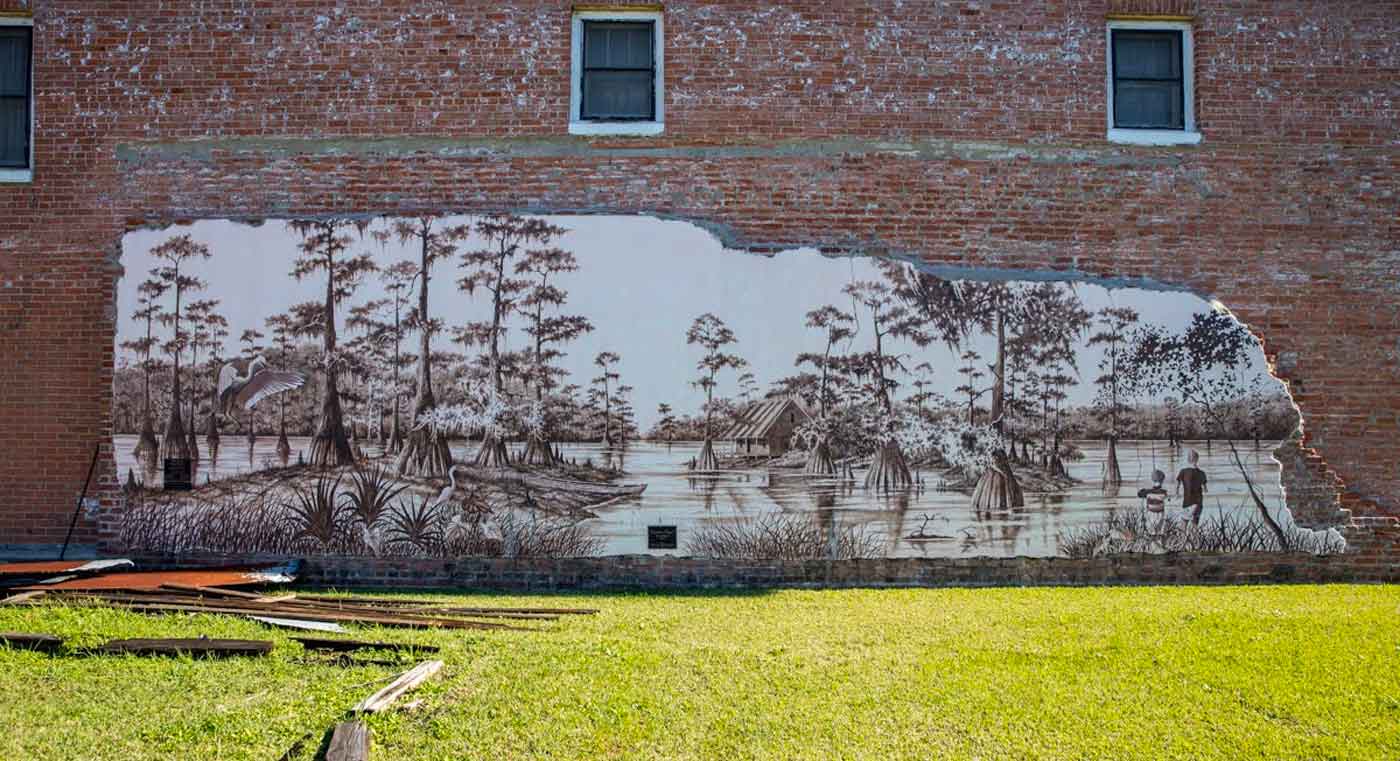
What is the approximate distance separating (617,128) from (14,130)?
18.7 ft

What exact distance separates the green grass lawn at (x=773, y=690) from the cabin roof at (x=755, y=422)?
1.89 m

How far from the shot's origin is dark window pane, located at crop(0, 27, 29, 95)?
33.2 feet

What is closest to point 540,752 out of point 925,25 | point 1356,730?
point 1356,730

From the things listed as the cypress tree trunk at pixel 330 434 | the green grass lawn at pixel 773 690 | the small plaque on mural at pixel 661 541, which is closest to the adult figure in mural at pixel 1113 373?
the green grass lawn at pixel 773 690

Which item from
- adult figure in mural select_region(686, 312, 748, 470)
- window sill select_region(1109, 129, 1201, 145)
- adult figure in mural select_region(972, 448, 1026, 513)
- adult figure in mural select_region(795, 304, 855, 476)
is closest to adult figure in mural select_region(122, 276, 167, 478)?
adult figure in mural select_region(686, 312, 748, 470)

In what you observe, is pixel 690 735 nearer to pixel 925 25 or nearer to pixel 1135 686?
pixel 1135 686

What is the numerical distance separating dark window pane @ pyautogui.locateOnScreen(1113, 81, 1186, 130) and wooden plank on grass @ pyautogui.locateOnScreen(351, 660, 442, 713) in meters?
7.91

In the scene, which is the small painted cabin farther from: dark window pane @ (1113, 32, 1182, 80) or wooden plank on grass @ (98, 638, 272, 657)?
dark window pane @ (1113, 32, 1182, 80)

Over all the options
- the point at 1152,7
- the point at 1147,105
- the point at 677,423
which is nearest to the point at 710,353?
the point at 677,423

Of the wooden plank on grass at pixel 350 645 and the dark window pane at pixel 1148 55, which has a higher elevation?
the dark window pane at pixel 1148 55

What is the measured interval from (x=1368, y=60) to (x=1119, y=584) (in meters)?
5.42

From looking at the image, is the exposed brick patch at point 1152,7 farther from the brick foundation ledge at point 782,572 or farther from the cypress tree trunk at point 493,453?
the cypress tree trunk at point 493,453

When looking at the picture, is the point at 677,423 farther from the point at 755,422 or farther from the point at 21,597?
the point at 21,597

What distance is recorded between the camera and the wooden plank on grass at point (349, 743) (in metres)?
4.49
